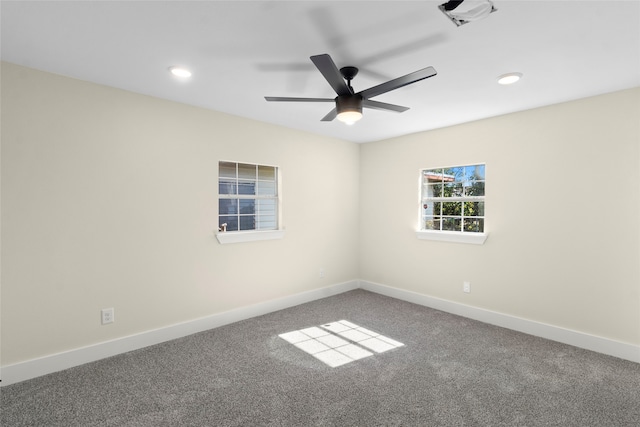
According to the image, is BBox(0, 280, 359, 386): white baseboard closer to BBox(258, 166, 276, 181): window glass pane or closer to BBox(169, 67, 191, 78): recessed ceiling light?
BBox(258, 166, 276, 181): window glass pane

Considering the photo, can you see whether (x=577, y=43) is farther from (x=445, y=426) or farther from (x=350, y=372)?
(x=350, y=372)

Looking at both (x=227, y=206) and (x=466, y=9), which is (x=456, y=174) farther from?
(x=227, y=206)

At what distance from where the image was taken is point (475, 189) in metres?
3.86

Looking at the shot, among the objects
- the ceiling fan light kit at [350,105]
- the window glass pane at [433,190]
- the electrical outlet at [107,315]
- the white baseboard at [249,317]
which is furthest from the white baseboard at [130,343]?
the ceiling fan light kit at [350,105]

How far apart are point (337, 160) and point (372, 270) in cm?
180

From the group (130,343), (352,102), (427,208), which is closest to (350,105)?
(352,102)

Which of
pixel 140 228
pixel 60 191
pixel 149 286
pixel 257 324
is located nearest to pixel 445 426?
pixel 257 324

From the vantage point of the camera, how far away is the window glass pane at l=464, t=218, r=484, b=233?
12.5 ft

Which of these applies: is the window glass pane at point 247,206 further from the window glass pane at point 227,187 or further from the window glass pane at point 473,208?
the window glass pane at point 473,208

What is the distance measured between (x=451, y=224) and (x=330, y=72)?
2978mm

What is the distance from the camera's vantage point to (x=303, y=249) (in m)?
4.34

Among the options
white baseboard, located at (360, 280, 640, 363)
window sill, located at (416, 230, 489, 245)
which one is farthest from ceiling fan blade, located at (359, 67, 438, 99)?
white baseboard, located at (360, 280, 640, 363)

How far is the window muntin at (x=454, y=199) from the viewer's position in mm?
3834

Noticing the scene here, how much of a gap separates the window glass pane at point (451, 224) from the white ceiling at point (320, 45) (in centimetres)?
160
